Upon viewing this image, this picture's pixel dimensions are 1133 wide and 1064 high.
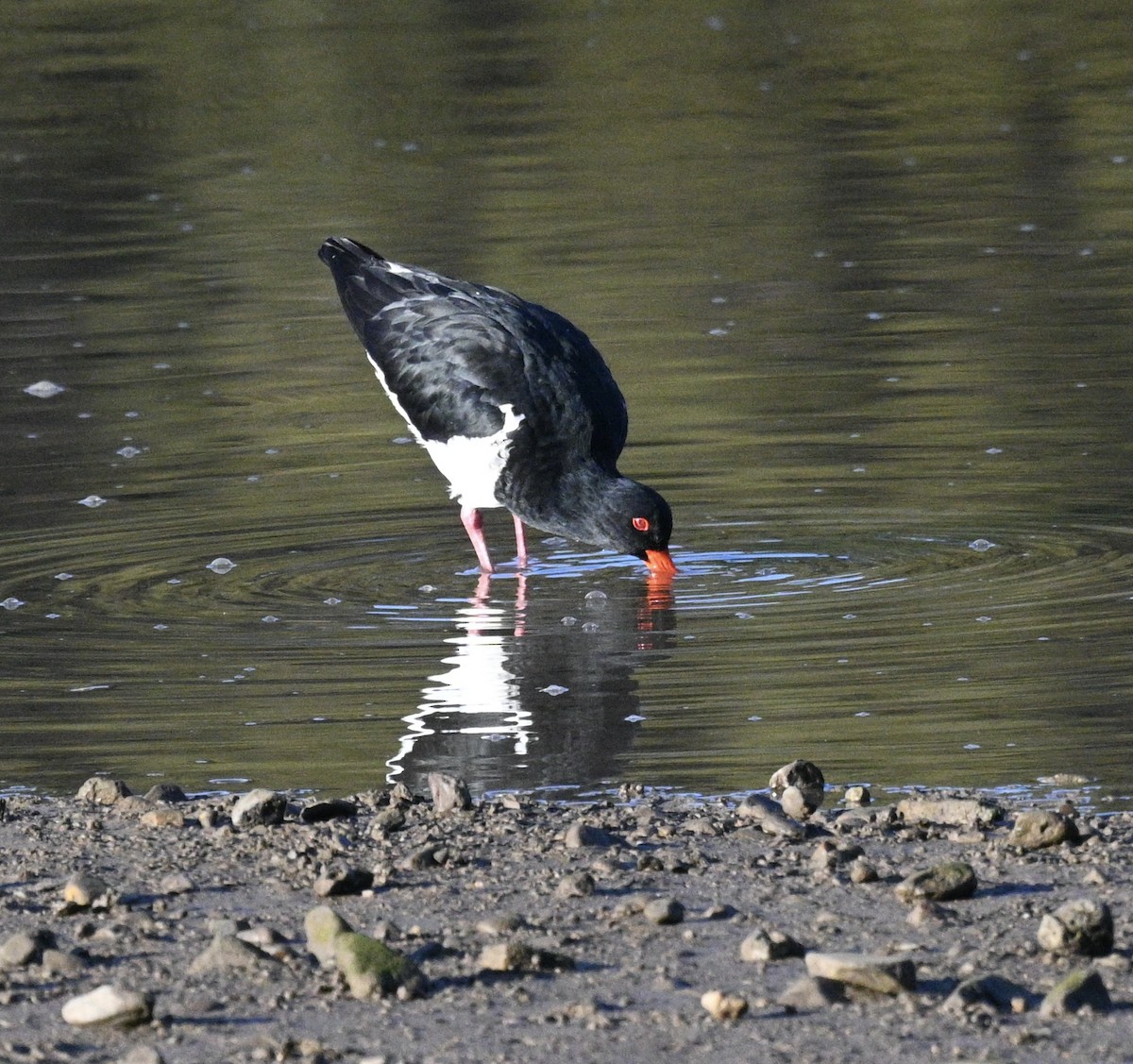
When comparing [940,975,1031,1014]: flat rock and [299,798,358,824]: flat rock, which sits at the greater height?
[940,975,1031,1014]: flat rock

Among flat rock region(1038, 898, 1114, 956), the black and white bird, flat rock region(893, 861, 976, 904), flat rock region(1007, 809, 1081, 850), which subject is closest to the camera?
flat rock region(1038, 898, 1114, 956)

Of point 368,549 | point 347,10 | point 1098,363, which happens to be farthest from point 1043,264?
point 347,10

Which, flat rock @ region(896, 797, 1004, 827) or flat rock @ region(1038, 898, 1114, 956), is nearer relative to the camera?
flat rock @ region(1038, 898, 1114, 956)

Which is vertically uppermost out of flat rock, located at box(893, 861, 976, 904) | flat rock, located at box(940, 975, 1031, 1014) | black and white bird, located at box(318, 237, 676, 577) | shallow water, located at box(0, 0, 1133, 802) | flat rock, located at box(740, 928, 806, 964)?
flat rock, located at box(940, 975, 1031, 1014)

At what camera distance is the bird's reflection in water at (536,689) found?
6668 mm

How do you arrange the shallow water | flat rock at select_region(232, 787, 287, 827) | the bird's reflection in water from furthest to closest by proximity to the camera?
the shallow water → the bird's reflection in water → flat rock at select_region(232, 787, 287, 827)

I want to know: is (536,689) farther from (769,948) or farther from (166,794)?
(769,948)

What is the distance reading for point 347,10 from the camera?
3525 cm

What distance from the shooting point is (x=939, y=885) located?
5.04 metres

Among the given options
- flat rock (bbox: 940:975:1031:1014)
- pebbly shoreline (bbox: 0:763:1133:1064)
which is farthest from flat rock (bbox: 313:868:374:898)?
flat rock (bbox: 940:975:1031:1014)

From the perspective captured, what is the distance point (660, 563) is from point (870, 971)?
15.2ft

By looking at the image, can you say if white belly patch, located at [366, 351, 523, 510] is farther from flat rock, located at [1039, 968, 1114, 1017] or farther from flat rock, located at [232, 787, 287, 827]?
flat rock, located at [1039, 968, 1114, 1017]

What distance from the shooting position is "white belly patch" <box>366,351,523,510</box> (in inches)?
382

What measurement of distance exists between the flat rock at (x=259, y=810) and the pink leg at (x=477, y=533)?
3579 mm
